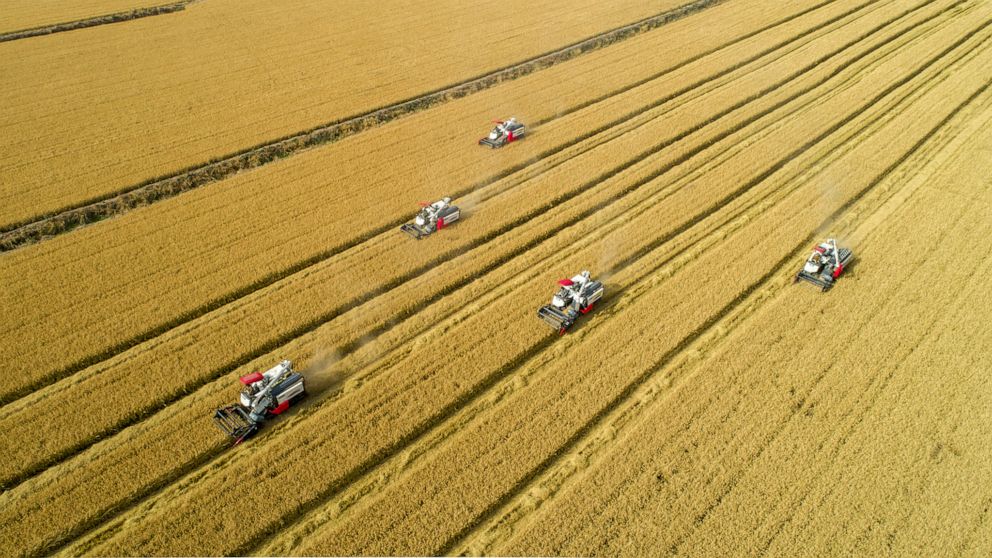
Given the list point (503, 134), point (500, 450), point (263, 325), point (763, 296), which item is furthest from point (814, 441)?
point (503, 134)

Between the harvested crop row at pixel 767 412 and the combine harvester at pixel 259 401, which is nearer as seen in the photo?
the harvested crop row at pixel 767 412

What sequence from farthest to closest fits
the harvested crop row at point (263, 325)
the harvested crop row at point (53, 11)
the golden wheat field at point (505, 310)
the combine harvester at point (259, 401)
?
the harvested crop row at point (53, 11), the harvested crop row at point (263, 325), the combine harvester at point (259, 401), the golden wheat field at point (505, 310)

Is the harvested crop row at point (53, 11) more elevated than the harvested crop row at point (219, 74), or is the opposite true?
the harvested crop row at point (53, 11)

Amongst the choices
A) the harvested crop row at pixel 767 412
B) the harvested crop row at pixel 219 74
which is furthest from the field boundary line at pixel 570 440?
the harvested crop row at pixel 219 74

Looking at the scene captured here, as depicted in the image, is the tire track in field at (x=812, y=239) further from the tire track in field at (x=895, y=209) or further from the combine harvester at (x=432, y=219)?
the combine harvester at (x=432, y=219)

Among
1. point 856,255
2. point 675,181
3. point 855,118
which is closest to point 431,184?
point 675,181

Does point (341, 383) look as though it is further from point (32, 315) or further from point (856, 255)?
point (856, 255)
